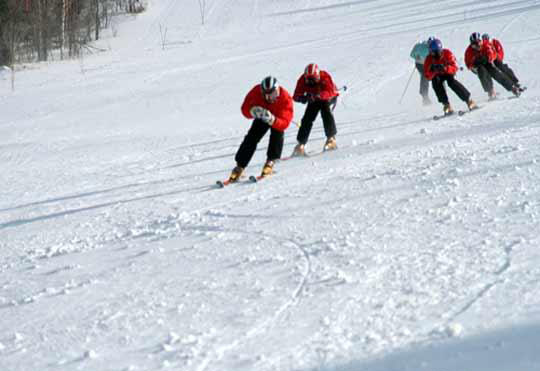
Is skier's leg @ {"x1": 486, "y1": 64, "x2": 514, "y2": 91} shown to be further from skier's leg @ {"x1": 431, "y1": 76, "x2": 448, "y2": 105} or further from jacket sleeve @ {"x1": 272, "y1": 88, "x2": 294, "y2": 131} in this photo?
jacket sleeve @ {"x1": 272, "y1": 88, "x2": 294, "y2": 131}

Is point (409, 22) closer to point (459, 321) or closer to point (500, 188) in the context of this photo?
point (500, 188)

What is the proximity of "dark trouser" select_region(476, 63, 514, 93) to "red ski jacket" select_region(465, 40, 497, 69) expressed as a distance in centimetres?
13

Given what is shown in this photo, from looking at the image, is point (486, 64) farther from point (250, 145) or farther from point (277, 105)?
point (250, 145)

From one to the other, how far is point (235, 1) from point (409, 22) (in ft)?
57.0

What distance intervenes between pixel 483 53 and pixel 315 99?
14.7 feet

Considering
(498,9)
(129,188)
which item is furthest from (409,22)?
(129,188)

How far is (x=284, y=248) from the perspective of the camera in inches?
221

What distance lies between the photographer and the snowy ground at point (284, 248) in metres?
3.91

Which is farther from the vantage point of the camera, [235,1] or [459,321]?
[235,1]

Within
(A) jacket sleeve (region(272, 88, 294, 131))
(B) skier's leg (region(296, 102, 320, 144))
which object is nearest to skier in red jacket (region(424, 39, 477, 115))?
(B) skier's leg (region(296, 102, 320, 144))

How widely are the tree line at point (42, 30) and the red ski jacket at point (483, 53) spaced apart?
2275 cm

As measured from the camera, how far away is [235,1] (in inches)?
1698

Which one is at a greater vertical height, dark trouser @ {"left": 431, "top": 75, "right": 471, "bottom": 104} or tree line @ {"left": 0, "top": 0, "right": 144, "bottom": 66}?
tree line @ {"left": 0, "top": 0, "right": 144, "bottom": 66}

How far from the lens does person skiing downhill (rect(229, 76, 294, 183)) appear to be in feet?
28.3
